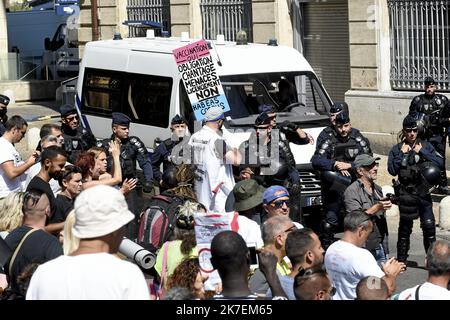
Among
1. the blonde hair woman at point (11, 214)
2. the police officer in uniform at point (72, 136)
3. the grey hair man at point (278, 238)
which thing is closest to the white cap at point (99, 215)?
the grey hair man at point (278, 238)

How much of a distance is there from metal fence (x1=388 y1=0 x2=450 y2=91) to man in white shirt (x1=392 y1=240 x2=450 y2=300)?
11.9 metres

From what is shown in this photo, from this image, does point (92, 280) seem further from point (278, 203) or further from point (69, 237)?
point (278, 203)

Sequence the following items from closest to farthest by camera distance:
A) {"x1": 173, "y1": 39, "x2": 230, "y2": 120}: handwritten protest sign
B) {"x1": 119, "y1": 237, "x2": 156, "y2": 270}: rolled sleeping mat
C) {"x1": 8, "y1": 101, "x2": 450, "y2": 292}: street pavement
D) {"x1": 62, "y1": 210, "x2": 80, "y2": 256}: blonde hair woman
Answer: {"x1": 62, "y1": 210, "x2": 80, "y2": 256}: blonde hair woman, {"x1": 119, "y1": 237, "x2": 156, "y2": 270}: rolled sleeping mat, {"x1": 8, "y1": 101, "x2": 450, "y2": 292}: street pavement, {"x1": 173, "y1": 39, "x2": 230, "y2": 120}: handwritten protest sign

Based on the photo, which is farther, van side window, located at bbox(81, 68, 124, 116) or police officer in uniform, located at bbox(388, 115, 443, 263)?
van side window, located at bbox(81, 68, 124, 116)

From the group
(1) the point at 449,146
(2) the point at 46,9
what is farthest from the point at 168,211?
(2) the point at 46,9

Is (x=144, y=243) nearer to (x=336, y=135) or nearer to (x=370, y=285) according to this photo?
(x=370, y=285)

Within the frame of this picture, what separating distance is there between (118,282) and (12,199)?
3431mm

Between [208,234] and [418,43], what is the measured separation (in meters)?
12.1

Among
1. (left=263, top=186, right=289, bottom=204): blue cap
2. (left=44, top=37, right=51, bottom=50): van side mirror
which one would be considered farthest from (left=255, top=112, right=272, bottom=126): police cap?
(left=44, top=37, right=51, bottom=50): van side mirror

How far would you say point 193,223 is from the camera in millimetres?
7766

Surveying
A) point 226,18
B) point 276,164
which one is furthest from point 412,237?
point 226,18

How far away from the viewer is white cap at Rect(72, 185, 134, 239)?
5266mm

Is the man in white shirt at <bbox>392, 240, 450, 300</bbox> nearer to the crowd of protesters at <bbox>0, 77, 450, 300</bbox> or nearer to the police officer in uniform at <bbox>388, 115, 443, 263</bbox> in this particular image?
the crowd of protesters at <bbox>0, 77, 450, 300</bbox>

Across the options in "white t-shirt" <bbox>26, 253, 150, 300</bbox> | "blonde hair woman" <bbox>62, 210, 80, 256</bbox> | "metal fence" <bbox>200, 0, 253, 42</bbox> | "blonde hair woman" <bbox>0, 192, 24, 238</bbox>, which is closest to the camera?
"white t-shirt" <bbox>26, 253, 150, 300</bbox>
